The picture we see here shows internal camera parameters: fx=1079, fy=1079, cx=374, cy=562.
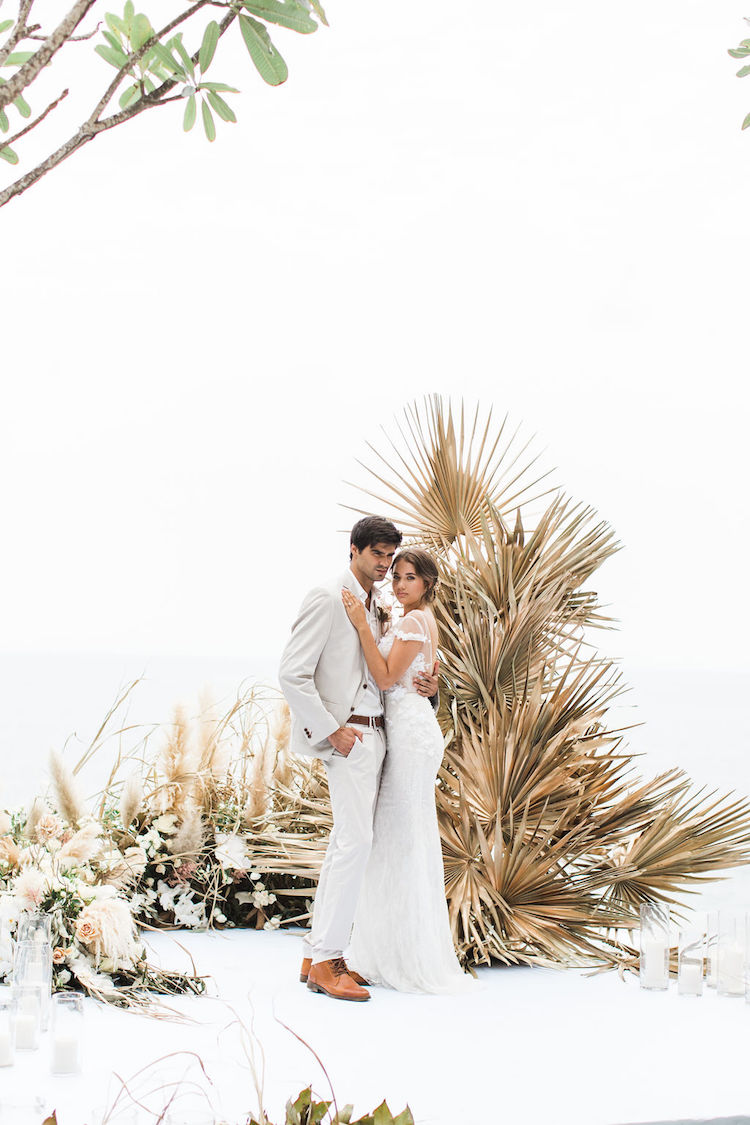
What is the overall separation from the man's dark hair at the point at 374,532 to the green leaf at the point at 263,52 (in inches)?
101

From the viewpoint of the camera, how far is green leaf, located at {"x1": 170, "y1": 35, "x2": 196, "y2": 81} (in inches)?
50.4

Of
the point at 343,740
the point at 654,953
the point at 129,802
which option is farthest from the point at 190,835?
the point at 654,953

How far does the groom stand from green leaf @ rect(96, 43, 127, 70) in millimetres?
2566

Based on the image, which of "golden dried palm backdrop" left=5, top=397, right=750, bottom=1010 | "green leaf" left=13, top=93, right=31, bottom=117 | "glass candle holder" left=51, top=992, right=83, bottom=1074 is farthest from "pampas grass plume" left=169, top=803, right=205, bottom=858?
"green leaf" left=13, top=93, right=31, bottom=117

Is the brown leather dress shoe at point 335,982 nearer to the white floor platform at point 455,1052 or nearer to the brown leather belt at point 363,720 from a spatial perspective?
the white floor platform at point 455,1052

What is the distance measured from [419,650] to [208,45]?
9.46 ft

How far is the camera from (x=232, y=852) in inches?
189

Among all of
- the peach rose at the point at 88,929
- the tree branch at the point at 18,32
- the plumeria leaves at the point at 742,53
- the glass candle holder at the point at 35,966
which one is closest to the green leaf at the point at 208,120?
the tree branch at the point at 18,32

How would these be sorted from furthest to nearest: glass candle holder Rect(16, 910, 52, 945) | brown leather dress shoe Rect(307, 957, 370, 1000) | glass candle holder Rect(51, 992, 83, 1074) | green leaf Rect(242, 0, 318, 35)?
brown leather dress shoe Rect(307, 957, 370, 1000) → glass candle holder Rect(16, 910, 52, 945) → glass candle holder Rect(51, 992, 83, 1074) → green leaf Rect(242, 0, 318, 35)

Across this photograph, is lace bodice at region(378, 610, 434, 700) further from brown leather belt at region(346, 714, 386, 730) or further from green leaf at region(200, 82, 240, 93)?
green leaf at region(200, 82, 240, 93)

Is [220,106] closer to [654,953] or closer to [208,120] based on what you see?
[208,120]

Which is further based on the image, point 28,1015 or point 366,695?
point 366,695

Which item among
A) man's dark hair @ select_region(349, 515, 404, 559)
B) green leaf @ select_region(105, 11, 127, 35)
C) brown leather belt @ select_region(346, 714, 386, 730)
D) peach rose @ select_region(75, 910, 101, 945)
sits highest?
green leaf @ select_region(105, 11, 127, 35)

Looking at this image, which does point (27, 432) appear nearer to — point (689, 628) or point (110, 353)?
point (110, 353)
